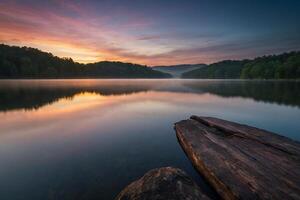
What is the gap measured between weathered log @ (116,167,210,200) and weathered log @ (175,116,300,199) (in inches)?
38.1

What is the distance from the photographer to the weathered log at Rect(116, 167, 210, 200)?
3.76 metres

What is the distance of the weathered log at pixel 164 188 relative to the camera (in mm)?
3756

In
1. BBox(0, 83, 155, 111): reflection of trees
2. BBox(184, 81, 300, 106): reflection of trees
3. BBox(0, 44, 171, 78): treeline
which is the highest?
BBox(0, 44, 171, 78): treeline

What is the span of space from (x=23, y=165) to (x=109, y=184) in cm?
360

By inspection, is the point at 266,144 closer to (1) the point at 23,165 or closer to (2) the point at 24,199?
(2) the point at 24,199

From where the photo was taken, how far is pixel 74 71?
183625 mm

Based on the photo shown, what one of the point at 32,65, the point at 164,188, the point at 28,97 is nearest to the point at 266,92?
the point at 164,188

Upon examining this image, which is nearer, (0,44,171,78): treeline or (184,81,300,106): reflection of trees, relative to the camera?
(184,81,300,106): reflection of trees

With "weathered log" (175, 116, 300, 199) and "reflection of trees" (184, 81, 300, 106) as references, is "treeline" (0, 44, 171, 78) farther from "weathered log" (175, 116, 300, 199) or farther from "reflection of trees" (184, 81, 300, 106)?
"weathered log" (175, 116, 300, 199)

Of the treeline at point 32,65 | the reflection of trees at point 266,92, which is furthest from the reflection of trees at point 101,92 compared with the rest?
the treeline at point 32,65

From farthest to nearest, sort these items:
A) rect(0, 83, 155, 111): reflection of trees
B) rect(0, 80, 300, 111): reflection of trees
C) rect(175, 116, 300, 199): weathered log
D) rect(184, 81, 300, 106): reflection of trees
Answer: rect(184, 81, 300, 106): reflection of trees, rect(0, 80, 300, 111): reflection of trees, rect(0, 83, 155, 111): reflection of trees, rect(175, 116, 300, 199): weathered log

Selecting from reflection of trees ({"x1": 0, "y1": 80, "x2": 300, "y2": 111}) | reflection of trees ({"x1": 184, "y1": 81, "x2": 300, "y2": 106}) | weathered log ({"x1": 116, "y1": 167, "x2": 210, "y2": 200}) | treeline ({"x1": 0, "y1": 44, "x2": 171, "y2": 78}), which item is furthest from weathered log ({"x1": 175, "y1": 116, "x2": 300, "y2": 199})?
treeline ({"x1": 0, "y1": 44, "x2": 171, "y2": 78})

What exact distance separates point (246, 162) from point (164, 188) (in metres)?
2.89

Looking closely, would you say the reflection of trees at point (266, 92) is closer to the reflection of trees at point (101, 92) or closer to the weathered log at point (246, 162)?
the reflection of trees at point (101, 92)
